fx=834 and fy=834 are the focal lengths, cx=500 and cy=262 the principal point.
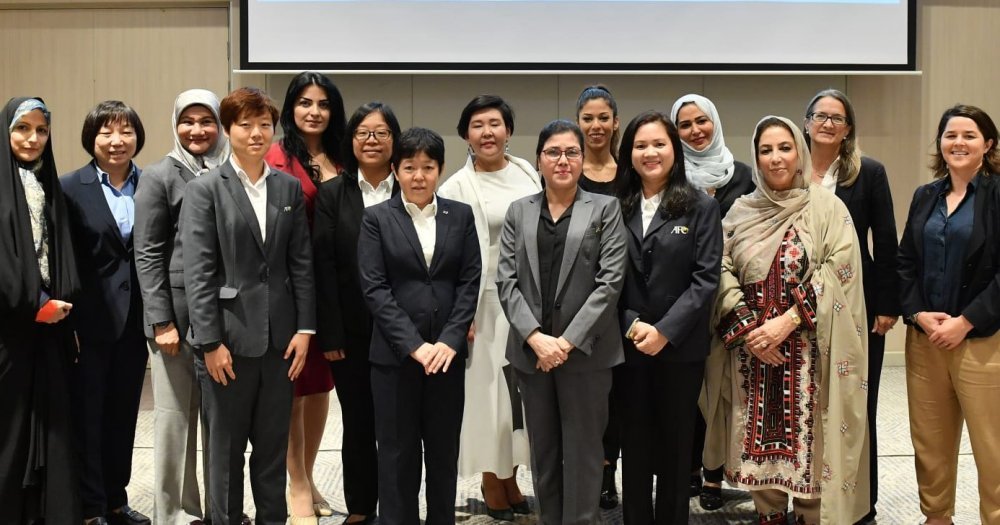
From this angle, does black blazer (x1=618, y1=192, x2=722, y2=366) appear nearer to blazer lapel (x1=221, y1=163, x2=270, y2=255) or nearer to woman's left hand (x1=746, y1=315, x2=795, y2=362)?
woman's left hand (x1=746, y1=315, x2=795, y2=362)

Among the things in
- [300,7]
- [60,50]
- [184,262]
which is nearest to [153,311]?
[184,262]

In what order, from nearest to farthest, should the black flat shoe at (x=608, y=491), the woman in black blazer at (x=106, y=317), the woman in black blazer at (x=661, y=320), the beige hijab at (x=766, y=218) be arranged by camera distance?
the woman in black blazer at (x=661, y=320) → the beige hijab at (x=766, y=218) → the woman in black blazer at (x=106, y=317) → the black flat shoe at (x=608, y=491)

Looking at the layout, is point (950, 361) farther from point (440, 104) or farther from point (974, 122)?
point (440, 104)

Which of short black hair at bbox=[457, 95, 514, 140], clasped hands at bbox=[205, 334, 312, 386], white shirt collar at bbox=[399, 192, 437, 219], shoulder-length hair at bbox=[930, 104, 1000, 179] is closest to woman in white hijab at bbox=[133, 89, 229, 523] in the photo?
clasped hands at bbox=[205, 334, 312, 386]

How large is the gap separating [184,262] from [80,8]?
4024 mm

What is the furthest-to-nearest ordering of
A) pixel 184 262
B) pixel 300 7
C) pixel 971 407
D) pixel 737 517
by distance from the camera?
pixel 300 7 → pixel 737 517 → pixel 971 407 → pixel 184 262

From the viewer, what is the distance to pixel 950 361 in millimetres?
2938

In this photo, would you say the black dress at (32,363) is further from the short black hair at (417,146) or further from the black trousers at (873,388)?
the black trousers at (873,388)

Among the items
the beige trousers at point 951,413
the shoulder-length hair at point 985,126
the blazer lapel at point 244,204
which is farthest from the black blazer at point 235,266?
the shoulder-length hair at point 985,126

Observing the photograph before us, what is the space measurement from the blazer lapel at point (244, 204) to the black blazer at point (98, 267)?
1.43 ft

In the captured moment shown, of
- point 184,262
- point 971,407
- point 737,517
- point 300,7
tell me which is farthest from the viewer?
point 300,7

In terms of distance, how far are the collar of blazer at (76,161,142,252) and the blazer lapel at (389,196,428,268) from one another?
0.96 meters

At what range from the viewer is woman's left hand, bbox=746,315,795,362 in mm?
2828

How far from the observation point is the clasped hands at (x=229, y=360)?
2.68m
